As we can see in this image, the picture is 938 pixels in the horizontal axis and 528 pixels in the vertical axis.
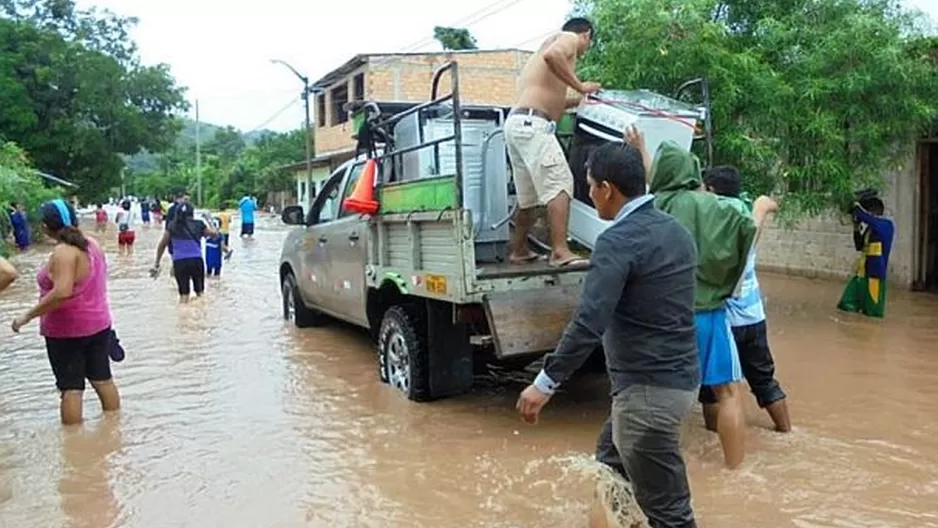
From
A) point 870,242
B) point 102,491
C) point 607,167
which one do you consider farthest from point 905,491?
point 870,242

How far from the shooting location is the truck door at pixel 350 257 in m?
7.20

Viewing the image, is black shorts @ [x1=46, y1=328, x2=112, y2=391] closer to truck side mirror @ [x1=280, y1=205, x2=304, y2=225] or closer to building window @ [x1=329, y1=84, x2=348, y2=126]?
truck side mirror @ [x1=280, y1=205, x2=304, y2=225]

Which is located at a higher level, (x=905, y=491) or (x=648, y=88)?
(x=648, y=88)

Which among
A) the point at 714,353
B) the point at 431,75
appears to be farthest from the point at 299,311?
the point at 431,75

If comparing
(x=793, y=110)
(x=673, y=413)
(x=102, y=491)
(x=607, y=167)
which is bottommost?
(x=102, y=491)

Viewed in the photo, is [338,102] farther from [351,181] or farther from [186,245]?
[351,181]

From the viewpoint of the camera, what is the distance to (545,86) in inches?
225

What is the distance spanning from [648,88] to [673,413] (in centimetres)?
622

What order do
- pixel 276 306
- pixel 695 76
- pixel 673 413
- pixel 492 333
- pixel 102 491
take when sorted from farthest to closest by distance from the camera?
pixel 276 306, pixel 695 76, pixel 492 333, pixel 102 491, pixel 673 413

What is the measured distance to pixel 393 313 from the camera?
6.34 m

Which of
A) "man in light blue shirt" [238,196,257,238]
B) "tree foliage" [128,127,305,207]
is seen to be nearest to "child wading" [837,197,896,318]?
"man in light blue shirt" [238,196,257,238]

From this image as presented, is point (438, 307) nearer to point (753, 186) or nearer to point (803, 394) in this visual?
point (803, 394)

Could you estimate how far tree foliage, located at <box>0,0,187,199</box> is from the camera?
33.9 metres

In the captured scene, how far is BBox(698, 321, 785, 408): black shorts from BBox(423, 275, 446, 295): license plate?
1708 millimetres
